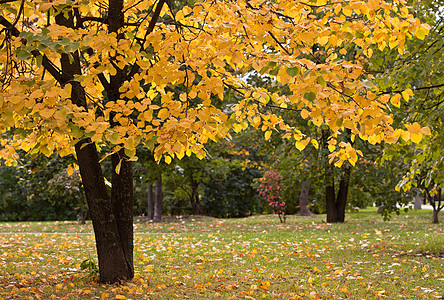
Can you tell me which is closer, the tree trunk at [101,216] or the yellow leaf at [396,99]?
the yellow leaf at [396,99]

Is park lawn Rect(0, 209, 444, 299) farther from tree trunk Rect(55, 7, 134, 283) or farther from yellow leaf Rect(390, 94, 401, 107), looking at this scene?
yellow leaf Rect(390, 94, 401, 107)

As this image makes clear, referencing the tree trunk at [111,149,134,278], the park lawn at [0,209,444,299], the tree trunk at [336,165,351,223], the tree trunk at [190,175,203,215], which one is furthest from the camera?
the tree trunk at [190,175,203,215]

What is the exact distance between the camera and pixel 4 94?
3203 mm

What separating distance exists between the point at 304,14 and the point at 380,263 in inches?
175

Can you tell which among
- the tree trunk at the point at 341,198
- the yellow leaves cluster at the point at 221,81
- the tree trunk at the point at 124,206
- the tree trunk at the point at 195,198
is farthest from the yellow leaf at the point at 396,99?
the tree trunk at the point at 195,198

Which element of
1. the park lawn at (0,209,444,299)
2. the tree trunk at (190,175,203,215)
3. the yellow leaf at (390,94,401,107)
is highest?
the yellow leaf at (390,94,401,107)

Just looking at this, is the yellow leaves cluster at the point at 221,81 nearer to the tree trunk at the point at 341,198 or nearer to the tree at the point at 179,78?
the tree at the point at 179,78

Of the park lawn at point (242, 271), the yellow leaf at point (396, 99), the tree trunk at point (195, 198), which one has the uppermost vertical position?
the yellow leaf at point (396, 99)

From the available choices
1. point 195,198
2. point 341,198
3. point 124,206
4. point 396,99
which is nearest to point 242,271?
point 124,206

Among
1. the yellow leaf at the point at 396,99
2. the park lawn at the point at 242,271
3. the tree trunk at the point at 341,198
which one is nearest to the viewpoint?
the yellow leaf at the point at 396,99

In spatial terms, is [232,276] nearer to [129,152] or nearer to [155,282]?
[155,282]

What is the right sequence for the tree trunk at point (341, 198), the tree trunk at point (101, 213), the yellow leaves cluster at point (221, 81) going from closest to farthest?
1. the yellow leaves cluster at point (221, 81)
2. the tree trunk at point (101, 213)
3. the tree trunk at point (341, 198)

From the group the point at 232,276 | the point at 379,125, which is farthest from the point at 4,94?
the point at 232,276

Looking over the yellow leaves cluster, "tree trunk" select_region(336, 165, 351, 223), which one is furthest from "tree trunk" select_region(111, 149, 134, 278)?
"tree trunk" select_region(336, 165, 351, 223)
